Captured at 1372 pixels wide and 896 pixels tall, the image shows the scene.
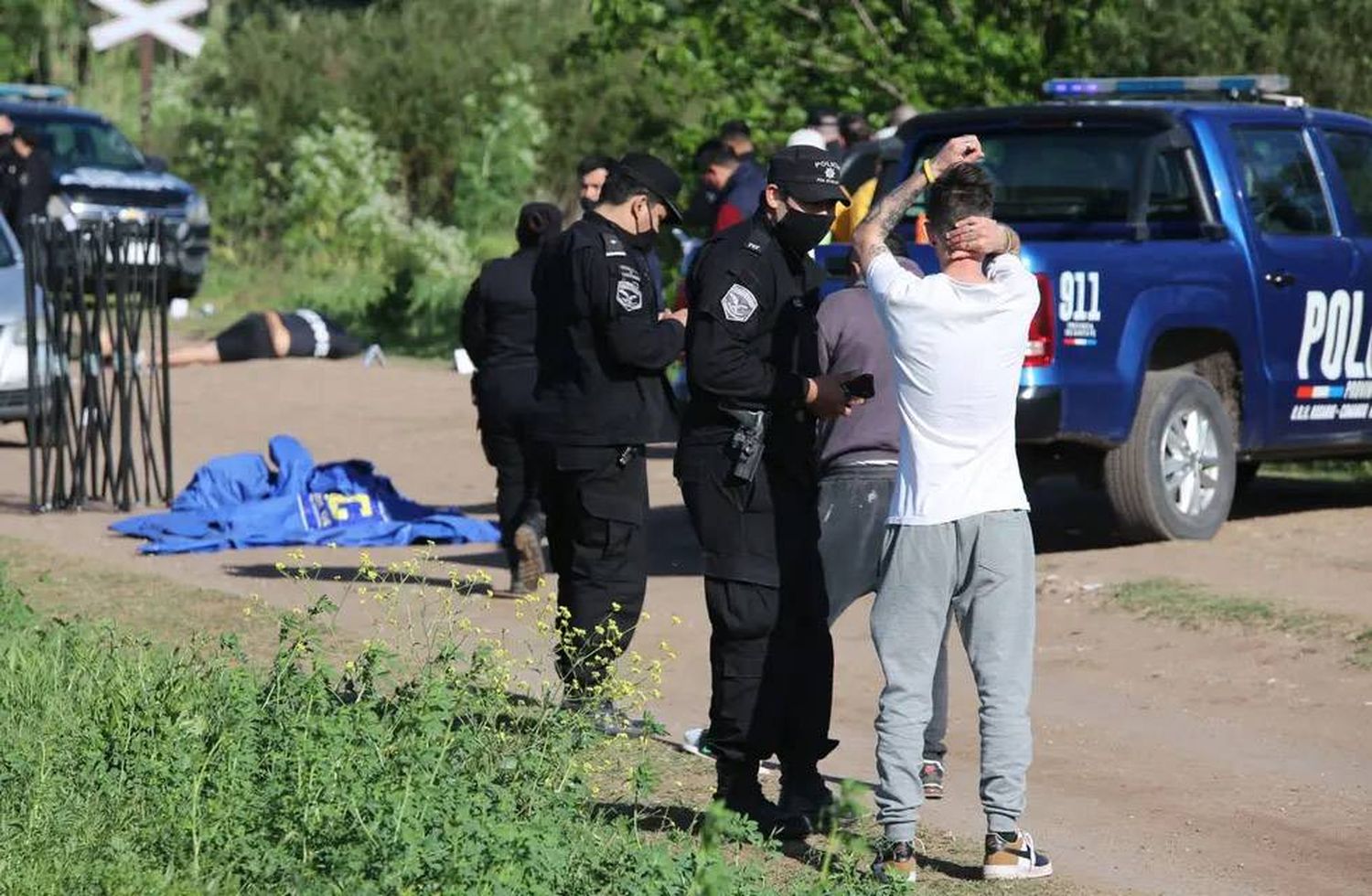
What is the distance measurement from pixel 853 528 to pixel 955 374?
3.44 ft

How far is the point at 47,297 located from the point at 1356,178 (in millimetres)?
6871

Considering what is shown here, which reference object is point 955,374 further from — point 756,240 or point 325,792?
point 325,792

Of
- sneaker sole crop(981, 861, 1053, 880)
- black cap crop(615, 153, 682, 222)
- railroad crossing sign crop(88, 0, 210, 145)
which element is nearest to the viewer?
sneaker sole crop(981, 861, 1053, 880)

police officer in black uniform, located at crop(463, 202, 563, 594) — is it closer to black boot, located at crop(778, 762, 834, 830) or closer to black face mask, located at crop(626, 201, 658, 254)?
black face mask, located at crop(626, 201, 658, 254)

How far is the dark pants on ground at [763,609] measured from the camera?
6.56 m

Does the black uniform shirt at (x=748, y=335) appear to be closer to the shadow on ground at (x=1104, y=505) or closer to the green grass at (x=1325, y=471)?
the shadow on ground at (x=1104, y=505)

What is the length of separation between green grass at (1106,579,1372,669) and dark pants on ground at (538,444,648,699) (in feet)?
9.81

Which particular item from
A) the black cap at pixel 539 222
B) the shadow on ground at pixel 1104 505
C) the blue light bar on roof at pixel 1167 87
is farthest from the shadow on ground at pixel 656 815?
the blue light bar on roof at pixel 1167 87

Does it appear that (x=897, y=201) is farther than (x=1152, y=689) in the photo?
No

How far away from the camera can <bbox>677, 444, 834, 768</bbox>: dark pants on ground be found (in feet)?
21.5

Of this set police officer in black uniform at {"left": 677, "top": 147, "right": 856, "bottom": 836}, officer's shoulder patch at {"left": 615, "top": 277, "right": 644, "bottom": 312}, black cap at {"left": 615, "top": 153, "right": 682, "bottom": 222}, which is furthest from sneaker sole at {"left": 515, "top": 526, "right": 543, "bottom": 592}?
police officer in black uniform at {"left": 677, "top": 147, "right": 856, "bottom": 836}

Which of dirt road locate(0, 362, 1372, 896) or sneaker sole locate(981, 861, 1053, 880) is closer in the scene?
sneaker sole locate(981, 861, 1053, 880)

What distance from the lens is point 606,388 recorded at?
7.59 meters

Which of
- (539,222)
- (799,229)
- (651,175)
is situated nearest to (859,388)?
(799,229)
